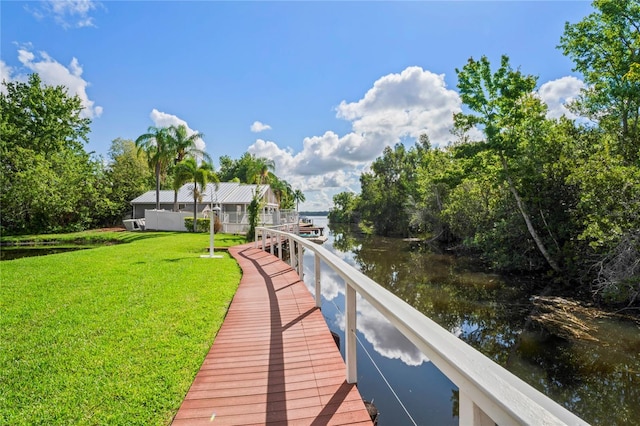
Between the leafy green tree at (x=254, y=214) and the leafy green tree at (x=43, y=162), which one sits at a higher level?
the leafy green tree at (x=43, y=162)

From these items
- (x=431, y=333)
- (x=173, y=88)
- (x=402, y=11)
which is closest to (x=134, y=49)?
(x=173, y=88)

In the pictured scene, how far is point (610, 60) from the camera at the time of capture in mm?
12781

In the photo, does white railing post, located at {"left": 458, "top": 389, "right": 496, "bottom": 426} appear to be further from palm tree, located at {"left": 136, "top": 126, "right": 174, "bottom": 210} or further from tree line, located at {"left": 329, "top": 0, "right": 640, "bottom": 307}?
palm tree, located at {"left": 136, "top": 126, "right": 174, "bottom": 210}

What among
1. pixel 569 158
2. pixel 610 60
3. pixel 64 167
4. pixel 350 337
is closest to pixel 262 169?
pixel 64 167

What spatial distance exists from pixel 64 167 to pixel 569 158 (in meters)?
35.3

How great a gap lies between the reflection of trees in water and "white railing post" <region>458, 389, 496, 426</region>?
5.28 metres

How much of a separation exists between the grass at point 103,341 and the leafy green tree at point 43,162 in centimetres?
2250

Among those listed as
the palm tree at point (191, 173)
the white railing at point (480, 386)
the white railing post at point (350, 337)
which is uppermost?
the palm tree at point (191, 173)

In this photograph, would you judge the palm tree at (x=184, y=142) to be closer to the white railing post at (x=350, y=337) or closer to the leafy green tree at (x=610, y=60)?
the leafy green tree at (x=610, y=60)

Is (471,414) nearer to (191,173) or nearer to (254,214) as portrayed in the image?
(254,214)

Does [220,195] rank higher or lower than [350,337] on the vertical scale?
higher

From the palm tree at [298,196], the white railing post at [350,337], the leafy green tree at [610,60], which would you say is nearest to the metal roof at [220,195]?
the leafy green tree at [610,60]

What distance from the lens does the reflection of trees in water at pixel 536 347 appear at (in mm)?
5227

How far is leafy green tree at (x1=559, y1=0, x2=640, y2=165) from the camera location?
1205cm
